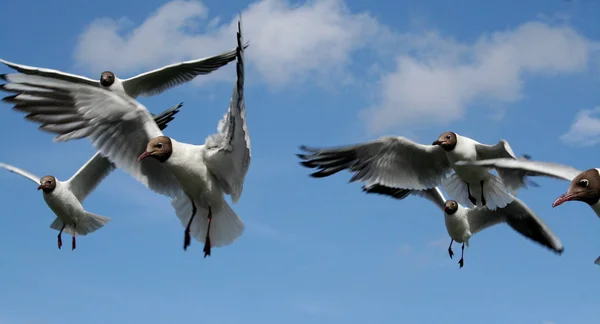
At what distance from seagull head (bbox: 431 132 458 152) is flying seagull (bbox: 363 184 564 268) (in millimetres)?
921

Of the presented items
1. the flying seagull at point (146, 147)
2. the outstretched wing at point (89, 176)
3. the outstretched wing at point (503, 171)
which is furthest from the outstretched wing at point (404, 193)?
the outstretched wing at point (89, 176)

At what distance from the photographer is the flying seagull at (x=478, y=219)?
376 inches

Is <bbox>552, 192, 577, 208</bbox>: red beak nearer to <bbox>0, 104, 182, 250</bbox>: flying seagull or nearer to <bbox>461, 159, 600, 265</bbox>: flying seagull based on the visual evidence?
<bbox>461, 159, 600, 265</bbox>: flying seagull

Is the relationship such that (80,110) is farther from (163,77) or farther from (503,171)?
(163,77)

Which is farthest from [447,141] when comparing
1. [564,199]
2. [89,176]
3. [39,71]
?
[89,176]

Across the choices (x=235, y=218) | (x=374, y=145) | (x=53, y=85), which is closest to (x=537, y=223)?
(x=374, y=145)

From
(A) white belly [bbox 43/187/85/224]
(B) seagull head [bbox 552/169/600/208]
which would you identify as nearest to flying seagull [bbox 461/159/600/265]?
(B) seagull head [bbox 552/169/600/208]

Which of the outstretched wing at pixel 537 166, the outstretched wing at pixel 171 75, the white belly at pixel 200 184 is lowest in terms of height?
the outstretched wing at pixel 537 166

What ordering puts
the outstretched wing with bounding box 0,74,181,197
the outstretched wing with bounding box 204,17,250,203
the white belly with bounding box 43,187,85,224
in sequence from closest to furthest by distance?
the outstretched wing with bounding box 204,17,250,203 → the outstretched wing with bounding box 0,74,181,197 → the white belly with bounding box 43,187,85,224

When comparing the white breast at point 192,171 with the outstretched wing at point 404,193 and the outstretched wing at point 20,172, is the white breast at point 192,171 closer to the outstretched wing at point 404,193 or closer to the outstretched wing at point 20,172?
the outstretched wing at point 404,193

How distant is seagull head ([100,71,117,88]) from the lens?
38.7 ft

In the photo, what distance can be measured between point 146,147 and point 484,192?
3453 millimetres

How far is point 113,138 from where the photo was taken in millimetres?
8039

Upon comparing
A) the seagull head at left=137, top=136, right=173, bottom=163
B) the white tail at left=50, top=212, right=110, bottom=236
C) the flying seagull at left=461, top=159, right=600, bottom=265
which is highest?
the white tail at left=50, top=212, right=110, bottom=236
